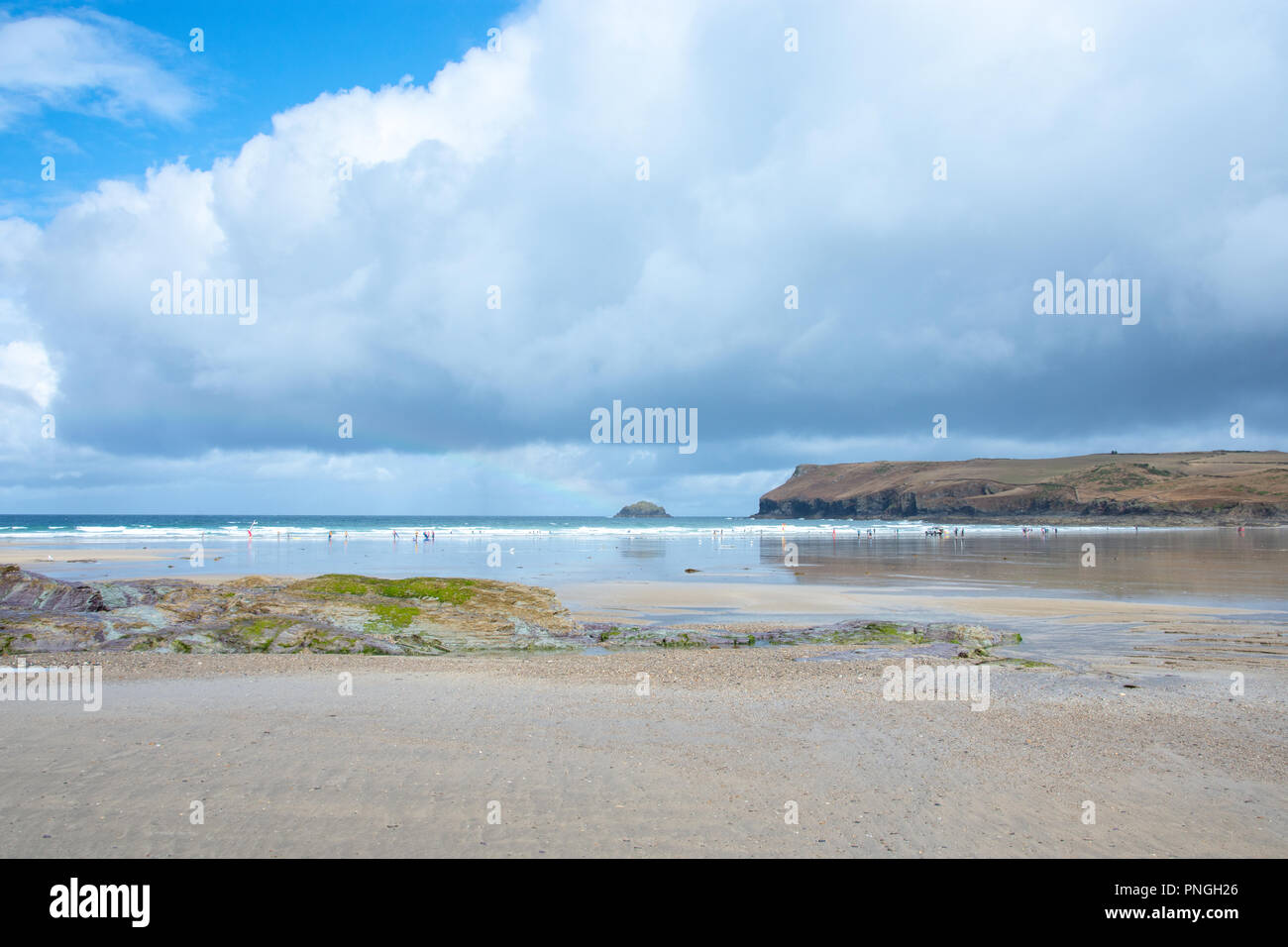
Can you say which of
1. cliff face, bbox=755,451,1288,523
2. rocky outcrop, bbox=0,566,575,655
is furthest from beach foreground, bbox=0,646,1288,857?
cliff face, bbox=755,451,1288,523

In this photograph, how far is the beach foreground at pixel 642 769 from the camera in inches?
213

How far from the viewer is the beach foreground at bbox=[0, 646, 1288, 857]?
5.42 metres

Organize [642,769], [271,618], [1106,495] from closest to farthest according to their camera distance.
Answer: [642,769] < [271,618] < [1106,495]

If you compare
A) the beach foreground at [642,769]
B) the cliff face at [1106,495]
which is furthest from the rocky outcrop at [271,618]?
the cliff face at [1106,495]

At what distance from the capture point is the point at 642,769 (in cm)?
692

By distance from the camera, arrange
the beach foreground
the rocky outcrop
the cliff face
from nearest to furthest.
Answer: the beach foreground → the rocky outcrop → the cliff face

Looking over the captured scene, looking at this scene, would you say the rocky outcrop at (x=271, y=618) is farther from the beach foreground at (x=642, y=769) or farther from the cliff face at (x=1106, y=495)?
the cliff face at (x=1106, y=495)

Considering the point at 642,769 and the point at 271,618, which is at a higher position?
the point at 271,618

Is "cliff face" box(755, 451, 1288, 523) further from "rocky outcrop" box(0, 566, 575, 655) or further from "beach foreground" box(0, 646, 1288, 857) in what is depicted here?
"beach foreground" box(0, 646, 1288, 857)

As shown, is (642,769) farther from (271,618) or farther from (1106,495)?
(1106,495)

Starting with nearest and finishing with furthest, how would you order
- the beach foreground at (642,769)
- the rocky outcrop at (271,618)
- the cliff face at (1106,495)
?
the beach foreground at (642,769), the rocky outcrop at (271,618), the cliff face at (1106,495)

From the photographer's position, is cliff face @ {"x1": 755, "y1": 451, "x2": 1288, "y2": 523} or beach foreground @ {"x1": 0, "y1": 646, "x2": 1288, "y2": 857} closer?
beach foreground @ {"x1": 0, "y1": 646, "x2": 1288, "y2": 857}

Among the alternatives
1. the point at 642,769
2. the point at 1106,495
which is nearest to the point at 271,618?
the point at 642,769
